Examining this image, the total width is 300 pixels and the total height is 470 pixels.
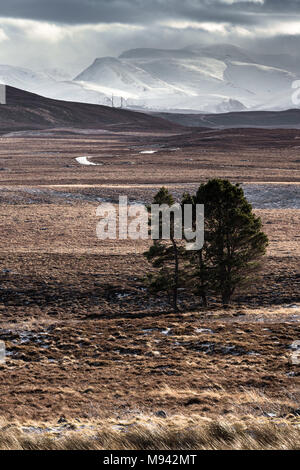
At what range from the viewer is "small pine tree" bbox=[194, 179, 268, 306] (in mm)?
29578

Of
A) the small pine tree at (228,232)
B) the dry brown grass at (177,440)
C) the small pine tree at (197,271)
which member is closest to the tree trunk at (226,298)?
the small pine tree at (228,232)

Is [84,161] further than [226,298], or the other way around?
[84,161]

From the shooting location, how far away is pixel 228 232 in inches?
1191

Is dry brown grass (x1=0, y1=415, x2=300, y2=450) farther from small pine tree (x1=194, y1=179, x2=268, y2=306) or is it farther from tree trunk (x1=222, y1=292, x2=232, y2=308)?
tree trunk (x1=222, y1=292, x2=232, y2=308)

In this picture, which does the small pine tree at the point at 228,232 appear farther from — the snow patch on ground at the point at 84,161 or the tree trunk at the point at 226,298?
the snow patch on ground at the point at 84,161

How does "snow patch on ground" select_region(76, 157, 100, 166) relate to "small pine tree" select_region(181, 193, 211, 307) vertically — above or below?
above

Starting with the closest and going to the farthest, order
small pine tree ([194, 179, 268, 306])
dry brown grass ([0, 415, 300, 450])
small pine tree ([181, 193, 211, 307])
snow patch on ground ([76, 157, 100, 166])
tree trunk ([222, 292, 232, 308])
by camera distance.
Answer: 1. dry brown grass ([0, 415, 300, 450])
2. small pine tree ([194, 179, 268, 306])
3. small pine tree ([181, 193, 211, 307])
4. tree trunk ([222, 292, 232, 308])
5. snow patch on ground ([76, 157, 100, 166])

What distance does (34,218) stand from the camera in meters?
60.4

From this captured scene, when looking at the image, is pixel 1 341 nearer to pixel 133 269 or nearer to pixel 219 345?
pixel 219 345

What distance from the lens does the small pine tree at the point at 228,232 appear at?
29578mm

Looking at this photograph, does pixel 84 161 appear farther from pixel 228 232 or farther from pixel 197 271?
pixel 228 232

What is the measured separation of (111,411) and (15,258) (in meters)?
28.6

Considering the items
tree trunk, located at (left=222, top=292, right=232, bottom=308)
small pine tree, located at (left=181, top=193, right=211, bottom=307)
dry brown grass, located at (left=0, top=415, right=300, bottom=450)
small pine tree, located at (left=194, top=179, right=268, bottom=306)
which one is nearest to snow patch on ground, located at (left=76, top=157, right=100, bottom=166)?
small pine tree, located at (left=181, top=193, right=211, bottom=307)

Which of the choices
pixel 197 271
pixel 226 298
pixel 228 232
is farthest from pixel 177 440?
pixel 226 298
